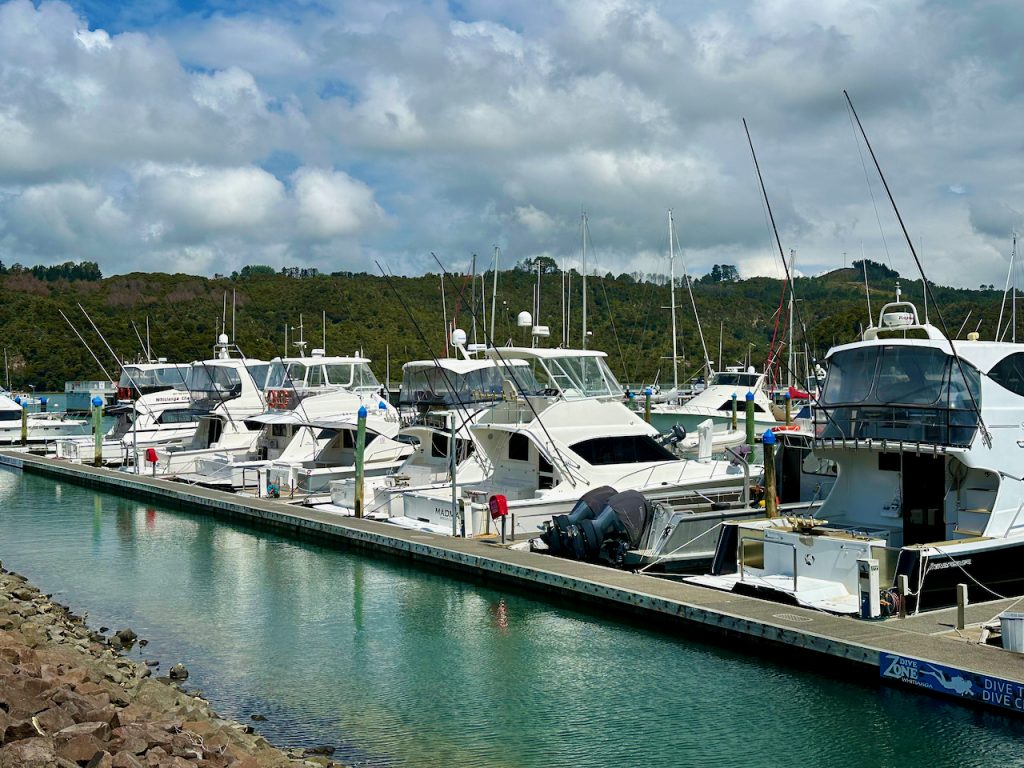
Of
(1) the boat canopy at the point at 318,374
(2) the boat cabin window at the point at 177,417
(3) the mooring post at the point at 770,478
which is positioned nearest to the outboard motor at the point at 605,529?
(3) the mooring post at the point at 770,478

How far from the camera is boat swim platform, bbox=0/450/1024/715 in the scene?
11.5m

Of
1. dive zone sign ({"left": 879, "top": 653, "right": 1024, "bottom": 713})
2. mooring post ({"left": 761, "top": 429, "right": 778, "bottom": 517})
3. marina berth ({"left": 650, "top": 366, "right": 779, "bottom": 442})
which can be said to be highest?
marina berth ({"left": 650, "top": 366, "right": 779, "bottom": 442})

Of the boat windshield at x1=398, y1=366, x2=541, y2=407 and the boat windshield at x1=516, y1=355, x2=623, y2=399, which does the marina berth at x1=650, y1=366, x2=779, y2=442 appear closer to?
the boat windshield at x1=398, y1=366, x2=541, y2=407

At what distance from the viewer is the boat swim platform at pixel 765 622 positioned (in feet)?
37.6

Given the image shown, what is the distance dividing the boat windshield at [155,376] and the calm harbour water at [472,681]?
924 inches

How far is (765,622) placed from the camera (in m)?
13.7

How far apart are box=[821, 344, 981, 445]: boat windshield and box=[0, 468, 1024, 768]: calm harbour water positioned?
4201 mm

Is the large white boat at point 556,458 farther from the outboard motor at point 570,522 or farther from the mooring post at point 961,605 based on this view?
the mooring post at point 961,605

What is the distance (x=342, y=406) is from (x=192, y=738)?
25.8 m

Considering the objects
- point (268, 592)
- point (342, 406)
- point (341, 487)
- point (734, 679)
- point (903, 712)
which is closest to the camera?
point (903, 712)

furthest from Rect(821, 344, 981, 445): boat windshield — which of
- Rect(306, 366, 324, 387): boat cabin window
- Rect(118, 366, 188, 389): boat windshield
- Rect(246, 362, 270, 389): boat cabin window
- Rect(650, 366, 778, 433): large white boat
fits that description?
Rect(118, 366, 188, 389): boat windshield

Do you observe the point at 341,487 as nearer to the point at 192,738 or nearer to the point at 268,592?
the point at 268,592

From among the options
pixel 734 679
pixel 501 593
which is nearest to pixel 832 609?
pixel 734 679

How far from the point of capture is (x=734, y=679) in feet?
44.1
